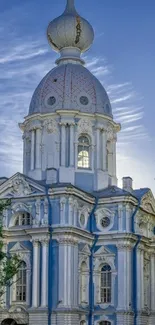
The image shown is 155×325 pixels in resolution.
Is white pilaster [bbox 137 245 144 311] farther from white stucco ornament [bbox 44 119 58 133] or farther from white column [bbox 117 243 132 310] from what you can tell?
white stucco ornament [bbox 44 119 58 133]

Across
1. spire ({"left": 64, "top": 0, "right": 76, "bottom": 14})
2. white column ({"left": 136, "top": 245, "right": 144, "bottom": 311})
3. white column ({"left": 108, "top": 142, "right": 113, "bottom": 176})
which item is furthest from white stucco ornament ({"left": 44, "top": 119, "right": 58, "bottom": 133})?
white column ({"left": 136, "top": 245, "right": 144, "bottom": 311})

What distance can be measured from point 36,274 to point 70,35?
15.1 meters

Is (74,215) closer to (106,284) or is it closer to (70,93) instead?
(106,284)

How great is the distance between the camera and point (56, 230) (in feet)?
109

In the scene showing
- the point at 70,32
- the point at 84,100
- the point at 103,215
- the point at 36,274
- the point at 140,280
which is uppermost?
the point at 70,32

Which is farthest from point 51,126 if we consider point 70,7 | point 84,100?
point 70,7

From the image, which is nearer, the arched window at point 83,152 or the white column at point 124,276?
the white column at point 124,276

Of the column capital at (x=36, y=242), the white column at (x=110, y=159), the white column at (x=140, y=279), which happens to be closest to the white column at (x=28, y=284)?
the column capital at (x=36, y=242)

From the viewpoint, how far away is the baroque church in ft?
109

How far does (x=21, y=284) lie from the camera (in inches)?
1355

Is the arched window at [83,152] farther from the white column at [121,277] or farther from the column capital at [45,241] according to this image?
the column capital at [45,241]

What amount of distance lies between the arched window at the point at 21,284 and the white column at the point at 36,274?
1219 mm

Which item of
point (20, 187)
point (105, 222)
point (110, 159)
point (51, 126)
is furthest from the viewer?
→ point (110, 159)

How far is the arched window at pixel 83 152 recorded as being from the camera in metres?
38.1
